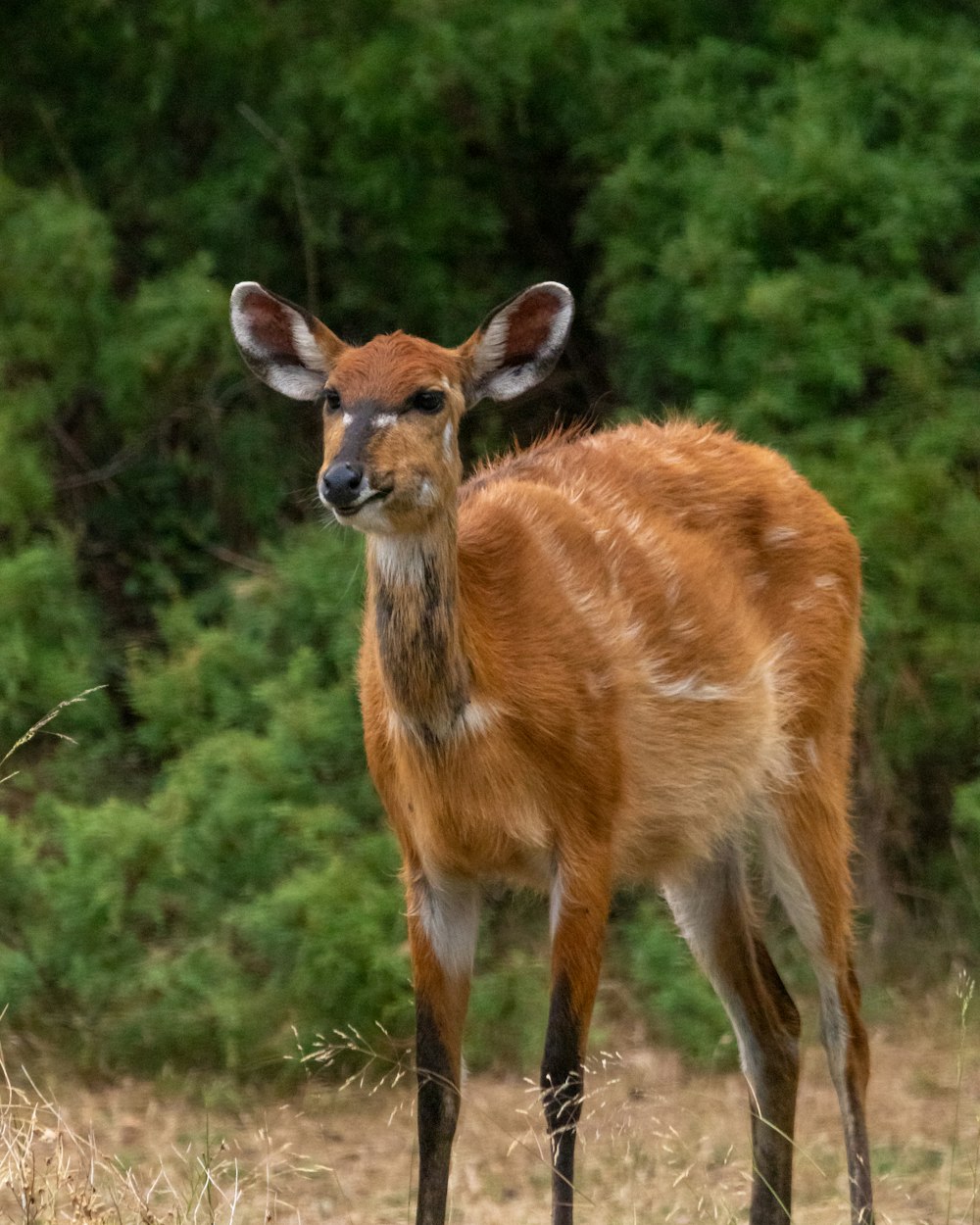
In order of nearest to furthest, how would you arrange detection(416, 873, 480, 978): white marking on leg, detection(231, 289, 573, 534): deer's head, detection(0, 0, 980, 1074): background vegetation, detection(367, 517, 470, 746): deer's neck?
detection(231, 289, 573, 534): deer's head
detection(367, 517, 470, 746): deer's neck
detection(416, 873, 480, 978): white marking on leg
detection(0, 0, 980, 1074): background vegetation

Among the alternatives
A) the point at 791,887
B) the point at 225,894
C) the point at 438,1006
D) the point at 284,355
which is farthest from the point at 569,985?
the point at 225,894

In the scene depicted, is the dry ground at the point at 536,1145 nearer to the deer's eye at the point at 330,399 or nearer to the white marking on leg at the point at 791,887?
the white marking on leg at the point at 791,887

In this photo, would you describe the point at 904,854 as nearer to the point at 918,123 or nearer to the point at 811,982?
the point at 811,982

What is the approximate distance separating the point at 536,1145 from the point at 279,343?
229 centimetres

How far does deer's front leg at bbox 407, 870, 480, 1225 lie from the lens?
4859 mm

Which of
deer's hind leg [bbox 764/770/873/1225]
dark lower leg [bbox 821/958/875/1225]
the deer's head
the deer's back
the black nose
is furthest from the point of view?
deer's hind leg [bbox 764/770/873/1225]

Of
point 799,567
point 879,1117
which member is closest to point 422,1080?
point 799,567

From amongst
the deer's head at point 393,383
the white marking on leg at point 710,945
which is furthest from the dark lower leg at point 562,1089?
the deer's head at point 393,383

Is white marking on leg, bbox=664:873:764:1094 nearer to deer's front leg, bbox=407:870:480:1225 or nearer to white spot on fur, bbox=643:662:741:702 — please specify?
white spot on fur, bbox=643:662:741:702

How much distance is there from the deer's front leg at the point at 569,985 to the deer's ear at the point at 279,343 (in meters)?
1.42

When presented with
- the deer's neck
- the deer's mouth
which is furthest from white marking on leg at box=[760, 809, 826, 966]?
the deer's mouth

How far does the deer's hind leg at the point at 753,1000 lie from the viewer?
5.62 meters

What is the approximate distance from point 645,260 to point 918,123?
122 cm

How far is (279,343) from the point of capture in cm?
519
